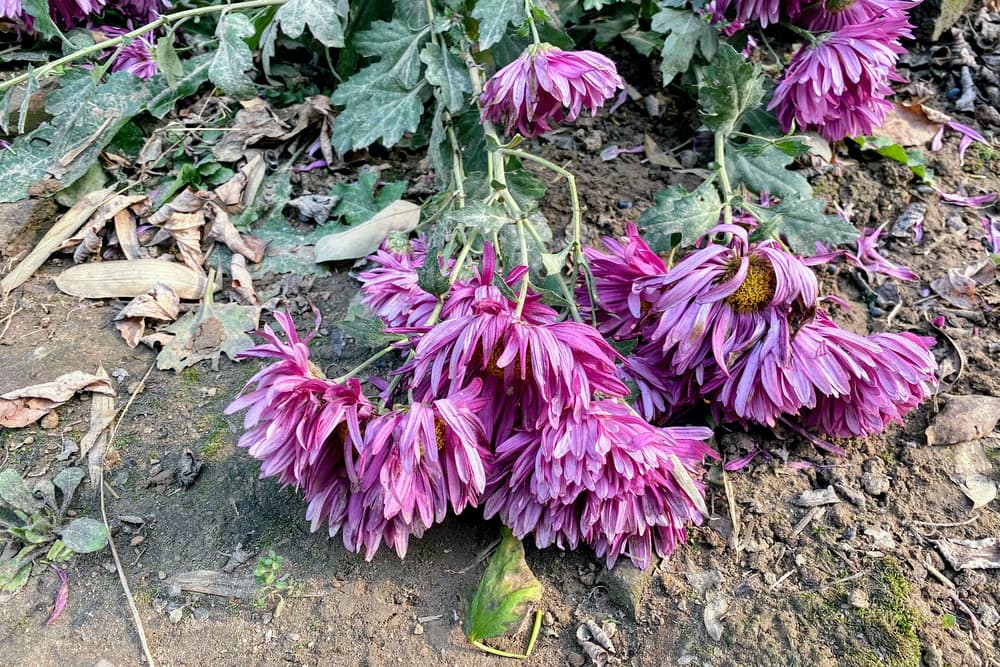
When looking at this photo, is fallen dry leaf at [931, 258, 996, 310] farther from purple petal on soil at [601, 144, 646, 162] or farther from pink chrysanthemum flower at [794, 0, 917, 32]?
purple petal on soil at [601, 144, 646, 162]

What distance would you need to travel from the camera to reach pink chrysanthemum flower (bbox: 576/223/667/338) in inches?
55.1

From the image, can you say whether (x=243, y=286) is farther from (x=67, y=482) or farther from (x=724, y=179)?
(x=724, y=179)

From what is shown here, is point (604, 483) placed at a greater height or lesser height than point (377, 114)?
lesser

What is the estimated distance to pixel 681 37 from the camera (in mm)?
1963

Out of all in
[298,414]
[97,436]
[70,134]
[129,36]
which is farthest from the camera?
[70,134]

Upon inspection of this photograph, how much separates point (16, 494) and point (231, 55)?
111cm

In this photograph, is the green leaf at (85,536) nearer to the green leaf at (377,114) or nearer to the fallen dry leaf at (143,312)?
the fallen dry leaf at (143,312)

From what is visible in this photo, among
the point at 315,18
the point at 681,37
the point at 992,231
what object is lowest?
the point at 992,231

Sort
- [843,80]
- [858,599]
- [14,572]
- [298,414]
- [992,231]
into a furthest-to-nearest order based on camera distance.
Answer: [992,231] → [843,80] → [14,572] → [858,599] → [298,414]

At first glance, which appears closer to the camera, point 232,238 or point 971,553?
point 971,553

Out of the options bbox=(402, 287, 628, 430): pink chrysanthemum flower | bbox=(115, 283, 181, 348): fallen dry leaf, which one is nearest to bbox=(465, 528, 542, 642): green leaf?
bbox=(402, 287, 628, 430): pink chrysanthemum flower

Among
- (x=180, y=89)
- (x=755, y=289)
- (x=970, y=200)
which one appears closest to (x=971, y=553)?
(x=755, y=289)

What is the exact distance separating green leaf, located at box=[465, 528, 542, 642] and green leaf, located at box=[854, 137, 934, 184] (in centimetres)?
152

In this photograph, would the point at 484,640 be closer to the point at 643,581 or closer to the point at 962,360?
the point at 643,581
